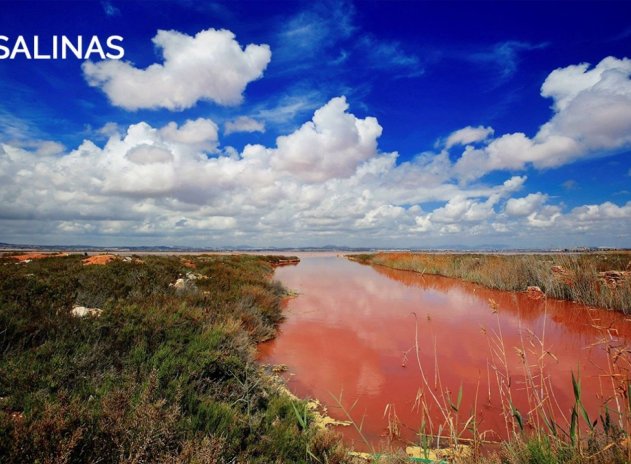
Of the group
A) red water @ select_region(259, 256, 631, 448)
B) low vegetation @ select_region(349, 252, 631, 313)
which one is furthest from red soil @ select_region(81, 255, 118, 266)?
low vegetation @ select_region(349, 252, 631, 313)

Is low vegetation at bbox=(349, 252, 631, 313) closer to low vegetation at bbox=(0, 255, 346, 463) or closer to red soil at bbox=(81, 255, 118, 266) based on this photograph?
low vegetation at bbox=(0, 255, 346, 463)

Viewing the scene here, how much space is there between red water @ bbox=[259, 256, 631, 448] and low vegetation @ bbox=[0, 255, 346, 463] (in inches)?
42.9

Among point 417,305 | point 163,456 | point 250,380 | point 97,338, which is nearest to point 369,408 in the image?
point 250,380

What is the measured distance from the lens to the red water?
4.71 metres

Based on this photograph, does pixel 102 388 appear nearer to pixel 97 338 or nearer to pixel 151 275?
pixel 97 338

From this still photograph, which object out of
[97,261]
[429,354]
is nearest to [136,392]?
Result: [429,354]

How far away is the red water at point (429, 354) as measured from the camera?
4.71m

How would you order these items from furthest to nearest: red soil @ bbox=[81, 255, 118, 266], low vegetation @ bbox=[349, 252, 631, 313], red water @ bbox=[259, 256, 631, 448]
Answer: red soil @ bbox=[81, 255, 118, 266] < low vegetation @ bbox=[349, 252, 631, 313] < red water @ bbox=[259, 256, 631, 448]

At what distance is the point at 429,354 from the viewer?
7160mm

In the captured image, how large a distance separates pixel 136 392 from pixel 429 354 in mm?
5561

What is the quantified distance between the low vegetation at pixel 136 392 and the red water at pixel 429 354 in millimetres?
1091

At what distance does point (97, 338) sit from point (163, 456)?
257 centimetres

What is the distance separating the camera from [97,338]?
4477 mm

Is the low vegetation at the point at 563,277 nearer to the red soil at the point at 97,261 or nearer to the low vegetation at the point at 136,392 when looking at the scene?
the low vegetation at the point at 136,392
